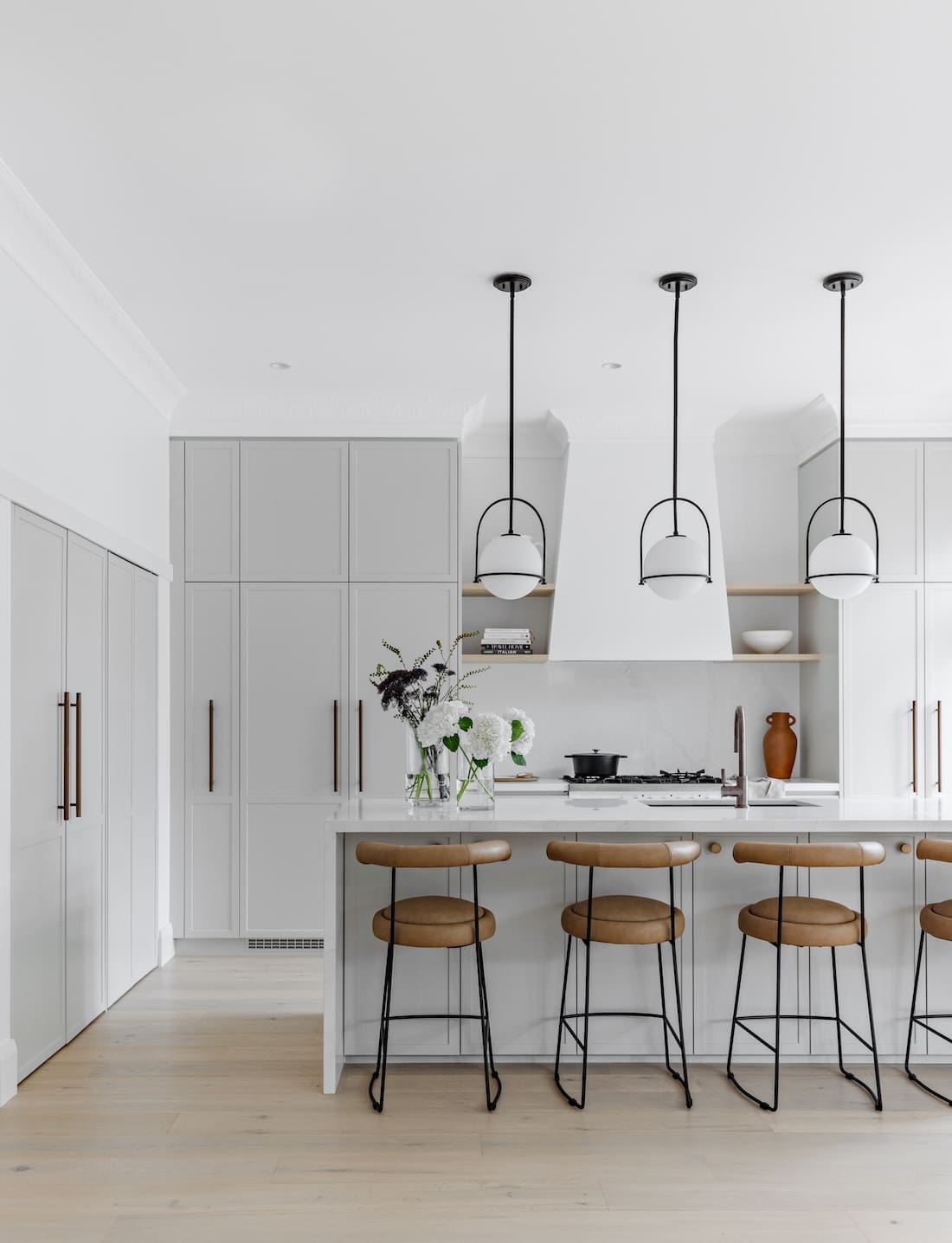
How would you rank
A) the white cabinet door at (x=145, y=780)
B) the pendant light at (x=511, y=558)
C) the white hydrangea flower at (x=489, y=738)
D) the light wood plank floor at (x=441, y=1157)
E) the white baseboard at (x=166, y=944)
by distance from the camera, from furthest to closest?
the white baseboard at (x=166, y=944) < the white cabinet door at (x=145, y=780) < the pendant light at (x=511, y=558) < the white hydrangea flower at (x=489, y=738) < the light wood plank floor at (x=441, y=1157)

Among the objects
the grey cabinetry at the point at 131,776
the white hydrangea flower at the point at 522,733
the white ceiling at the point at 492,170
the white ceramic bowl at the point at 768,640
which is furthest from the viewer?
the white ceramic bowl at the point at 768,640

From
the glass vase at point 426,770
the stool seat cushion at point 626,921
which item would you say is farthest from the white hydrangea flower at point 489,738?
the stool seat cushion at point 626,921

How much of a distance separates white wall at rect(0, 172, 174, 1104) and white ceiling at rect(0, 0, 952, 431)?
0.44 ft

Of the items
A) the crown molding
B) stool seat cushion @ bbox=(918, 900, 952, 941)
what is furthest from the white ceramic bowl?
the crown molding

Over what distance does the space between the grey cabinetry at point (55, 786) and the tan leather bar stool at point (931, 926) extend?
9.71ft

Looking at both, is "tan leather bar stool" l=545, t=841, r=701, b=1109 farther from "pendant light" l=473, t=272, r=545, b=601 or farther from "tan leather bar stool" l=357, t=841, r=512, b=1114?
"pendant light" l=473, t=272, r=545, b=601

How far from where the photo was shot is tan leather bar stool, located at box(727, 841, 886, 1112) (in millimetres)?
3168

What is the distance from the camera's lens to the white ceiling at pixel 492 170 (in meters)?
2.40

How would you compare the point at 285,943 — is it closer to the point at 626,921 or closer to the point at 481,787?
the point at 481,787

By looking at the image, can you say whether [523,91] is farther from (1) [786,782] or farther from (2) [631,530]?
(1) [786,782]

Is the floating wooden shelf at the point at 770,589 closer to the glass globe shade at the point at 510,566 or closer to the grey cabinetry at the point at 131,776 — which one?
the glass globe shade at the point at 510,566

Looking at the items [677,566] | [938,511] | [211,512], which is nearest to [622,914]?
[677,566]

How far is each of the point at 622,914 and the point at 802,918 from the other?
58cm

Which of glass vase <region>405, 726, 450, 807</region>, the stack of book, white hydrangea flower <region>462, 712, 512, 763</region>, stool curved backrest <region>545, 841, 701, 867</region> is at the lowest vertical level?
stool curved backrest <region>545, 841, 701, 867</region>
